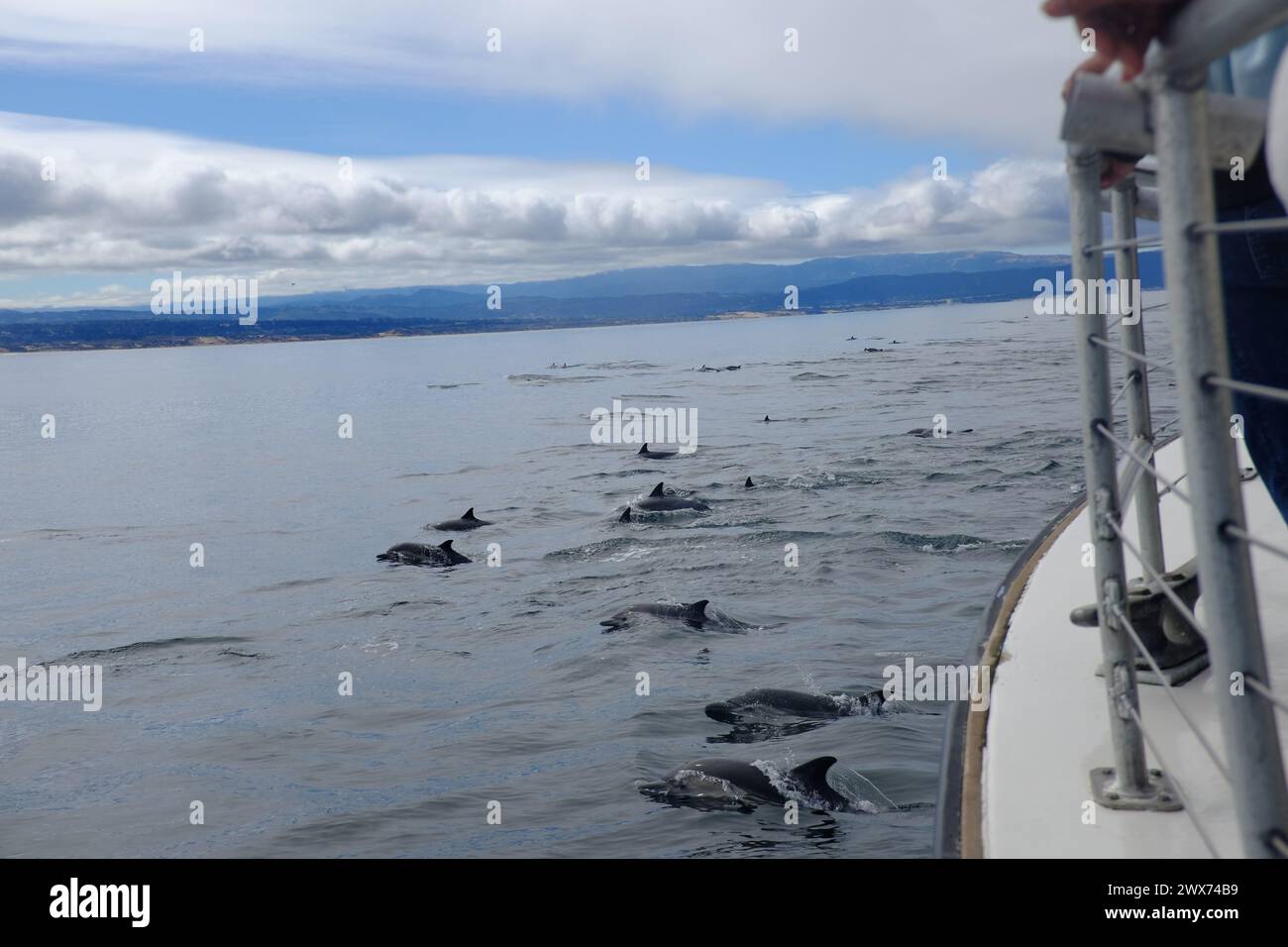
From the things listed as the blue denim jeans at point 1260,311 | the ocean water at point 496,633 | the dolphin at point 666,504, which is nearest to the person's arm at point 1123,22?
the blue denim jeans at point 1260,311

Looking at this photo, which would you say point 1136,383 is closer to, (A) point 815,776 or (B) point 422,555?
(A) point 815,776

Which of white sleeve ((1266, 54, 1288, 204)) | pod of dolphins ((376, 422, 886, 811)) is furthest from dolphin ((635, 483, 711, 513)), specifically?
white sleeve ((1266, 54, 1288, 204))

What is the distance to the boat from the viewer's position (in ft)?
5.85

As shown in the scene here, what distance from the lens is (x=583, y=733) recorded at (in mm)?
9281

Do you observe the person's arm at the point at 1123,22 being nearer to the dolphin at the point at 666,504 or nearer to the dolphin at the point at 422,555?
the dolphin at the point at 422,555

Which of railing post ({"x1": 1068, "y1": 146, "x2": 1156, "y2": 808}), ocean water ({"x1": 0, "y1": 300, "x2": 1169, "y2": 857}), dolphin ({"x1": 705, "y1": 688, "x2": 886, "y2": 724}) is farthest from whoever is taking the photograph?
dolphin ({"x1": 705, "y1": 688, "x2": 886, "y2": 724})

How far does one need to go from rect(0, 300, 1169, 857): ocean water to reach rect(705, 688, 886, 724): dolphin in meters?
0.18

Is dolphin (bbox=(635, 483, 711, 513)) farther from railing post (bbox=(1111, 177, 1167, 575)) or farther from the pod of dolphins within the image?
railing post (bbox=(1111, 177, 1167, 575))

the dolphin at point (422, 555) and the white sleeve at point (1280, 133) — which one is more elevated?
the white sleeve at point (1280, 133)

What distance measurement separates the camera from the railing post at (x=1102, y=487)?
300 centimetres

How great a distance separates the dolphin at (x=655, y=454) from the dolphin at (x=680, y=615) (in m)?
15.2

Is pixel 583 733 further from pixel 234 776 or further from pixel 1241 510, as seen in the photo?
pixel 1241 510

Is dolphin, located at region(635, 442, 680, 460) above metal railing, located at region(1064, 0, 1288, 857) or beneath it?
above
